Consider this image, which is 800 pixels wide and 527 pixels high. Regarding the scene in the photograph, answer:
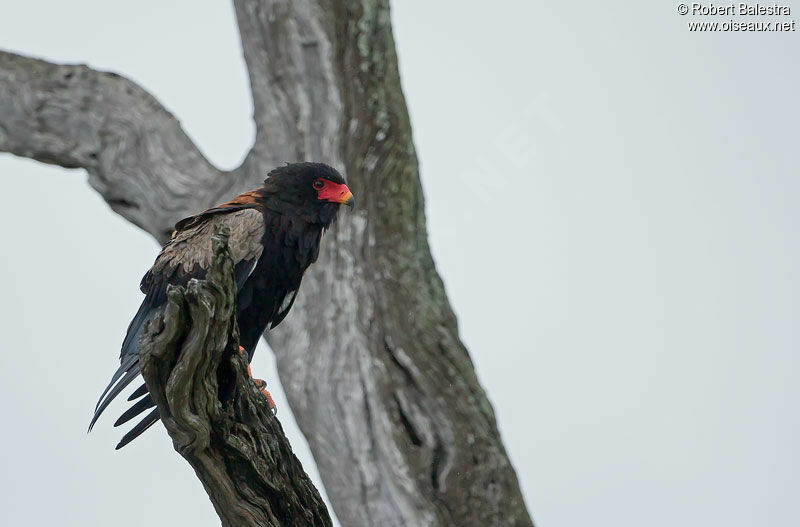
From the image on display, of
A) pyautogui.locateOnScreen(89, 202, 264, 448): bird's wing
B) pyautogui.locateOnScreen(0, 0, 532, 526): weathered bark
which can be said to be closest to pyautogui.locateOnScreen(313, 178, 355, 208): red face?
pyautogui.locateOnScreen(89, 202, 264, 448): bird's wing

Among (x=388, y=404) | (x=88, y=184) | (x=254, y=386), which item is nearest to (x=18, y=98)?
(x=88, y=184)

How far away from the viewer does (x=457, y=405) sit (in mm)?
8570

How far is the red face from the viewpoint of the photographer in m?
6.22

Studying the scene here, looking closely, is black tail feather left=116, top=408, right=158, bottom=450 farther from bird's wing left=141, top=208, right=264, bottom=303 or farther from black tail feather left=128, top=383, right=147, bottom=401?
bird's wing left=141, top=208, right=264, bottom=303

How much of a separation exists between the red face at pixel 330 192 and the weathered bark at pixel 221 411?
191 cm

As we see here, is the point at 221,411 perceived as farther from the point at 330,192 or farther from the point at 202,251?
the point at 330,192

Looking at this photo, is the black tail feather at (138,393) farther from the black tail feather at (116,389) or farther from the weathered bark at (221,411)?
the weathered bark at (221,411)

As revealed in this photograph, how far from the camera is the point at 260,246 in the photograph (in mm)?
5871

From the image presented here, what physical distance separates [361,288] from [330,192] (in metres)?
2.72

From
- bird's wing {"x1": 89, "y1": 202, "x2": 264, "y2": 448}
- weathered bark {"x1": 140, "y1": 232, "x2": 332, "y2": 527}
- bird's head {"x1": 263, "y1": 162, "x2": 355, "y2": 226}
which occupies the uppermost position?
bird's head {"x1": 263, "y1": 162, "x2": 355, "y2": 226}

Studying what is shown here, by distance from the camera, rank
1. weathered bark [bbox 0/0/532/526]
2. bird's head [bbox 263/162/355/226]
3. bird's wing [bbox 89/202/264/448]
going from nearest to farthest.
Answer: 1. bird's wing [bbox 89/202/264/448]
2. bird's head [bbox 263/162/355/226]
3. weathered bark [bbox 0/0/532/526]

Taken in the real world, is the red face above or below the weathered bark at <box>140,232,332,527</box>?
above

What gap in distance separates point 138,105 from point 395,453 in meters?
4.36

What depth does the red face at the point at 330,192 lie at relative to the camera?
6.22 metres
